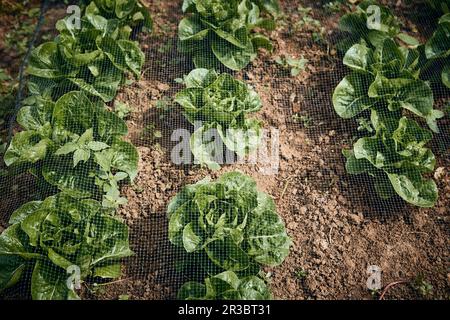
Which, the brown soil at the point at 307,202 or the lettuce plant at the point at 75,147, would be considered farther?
the lettuce plant at the point at 75,147

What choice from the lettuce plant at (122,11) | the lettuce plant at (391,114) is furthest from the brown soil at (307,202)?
the lettuce plant at (122,11)

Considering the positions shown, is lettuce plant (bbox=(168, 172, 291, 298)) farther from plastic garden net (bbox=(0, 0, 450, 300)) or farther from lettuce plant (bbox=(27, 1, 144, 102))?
lettuce plant (bbox=(27, 1, 144, 102))

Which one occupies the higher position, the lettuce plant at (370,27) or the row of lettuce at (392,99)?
the lettuce plant at (370,27)

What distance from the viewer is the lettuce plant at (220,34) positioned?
3631 mm

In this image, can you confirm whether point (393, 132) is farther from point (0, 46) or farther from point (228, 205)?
point (0, 46)

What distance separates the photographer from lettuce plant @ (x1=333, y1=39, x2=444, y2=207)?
10.1 feet

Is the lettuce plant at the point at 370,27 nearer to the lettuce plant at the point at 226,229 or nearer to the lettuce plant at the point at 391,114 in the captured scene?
the lettuce plant at the point at 391,114

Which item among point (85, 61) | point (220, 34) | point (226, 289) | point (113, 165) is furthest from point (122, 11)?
point (226, 289)

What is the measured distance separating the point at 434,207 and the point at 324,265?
1027mm

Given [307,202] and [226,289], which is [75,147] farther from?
[307,202]

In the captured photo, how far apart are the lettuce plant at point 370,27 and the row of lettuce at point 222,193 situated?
0.89 m

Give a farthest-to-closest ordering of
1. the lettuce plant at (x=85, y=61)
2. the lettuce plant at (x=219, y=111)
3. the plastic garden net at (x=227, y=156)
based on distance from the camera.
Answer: the lettuce plant at (x=85, y=61) → the lettuce plant at (x=219, y=111) → the plastic garden net at (x=227, y=156)
